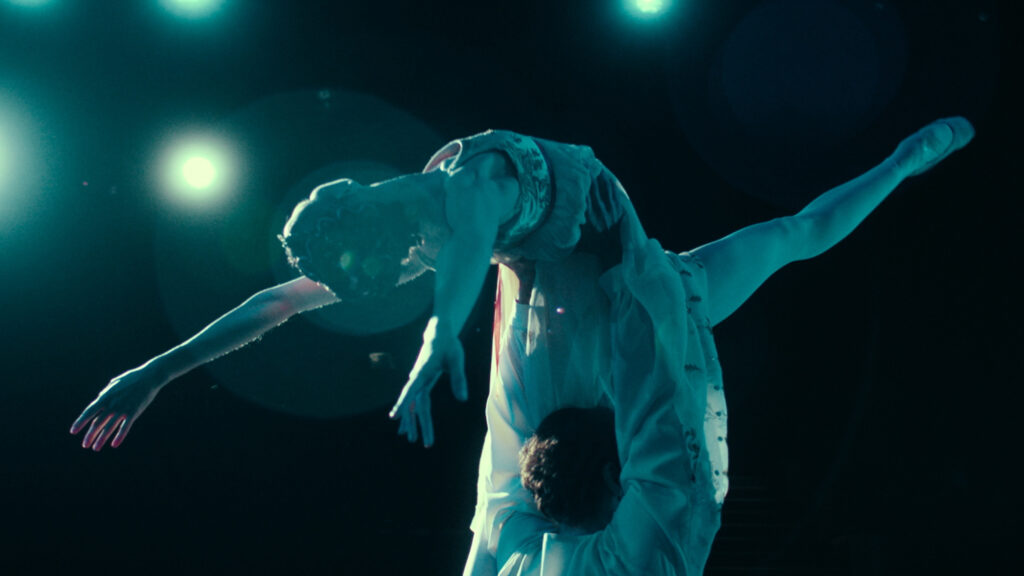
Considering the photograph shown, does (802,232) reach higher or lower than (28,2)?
lower

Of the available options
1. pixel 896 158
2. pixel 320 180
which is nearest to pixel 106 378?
pixel 320 180

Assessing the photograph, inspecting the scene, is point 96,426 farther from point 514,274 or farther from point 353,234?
point 514,274

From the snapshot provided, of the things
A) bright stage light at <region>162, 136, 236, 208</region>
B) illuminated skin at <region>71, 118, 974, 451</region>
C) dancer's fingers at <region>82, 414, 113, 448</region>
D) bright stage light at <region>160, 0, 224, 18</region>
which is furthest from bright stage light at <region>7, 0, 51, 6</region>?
dancer's fingers at <region>82, 414, 113, 448</region>

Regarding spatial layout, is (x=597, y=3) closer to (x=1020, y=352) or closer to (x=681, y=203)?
(x=681, y=203)

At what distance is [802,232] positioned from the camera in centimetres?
150

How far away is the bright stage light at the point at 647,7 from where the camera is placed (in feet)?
7.70

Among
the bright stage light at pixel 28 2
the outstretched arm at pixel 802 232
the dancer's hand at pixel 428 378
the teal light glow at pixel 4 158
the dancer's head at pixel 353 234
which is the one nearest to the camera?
the dancer's hand at pixel 428 378

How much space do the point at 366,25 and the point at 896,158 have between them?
5.61 feet

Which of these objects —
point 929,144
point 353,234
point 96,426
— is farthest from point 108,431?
point 929,144

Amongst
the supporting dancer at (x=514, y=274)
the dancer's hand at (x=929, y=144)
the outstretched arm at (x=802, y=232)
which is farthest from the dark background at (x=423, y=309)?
the supporting dancer at (x=514, y=274)

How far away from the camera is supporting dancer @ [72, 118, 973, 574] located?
3.10ft

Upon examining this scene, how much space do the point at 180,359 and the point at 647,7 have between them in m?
1.95

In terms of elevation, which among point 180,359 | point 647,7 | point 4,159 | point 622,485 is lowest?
point 622,485

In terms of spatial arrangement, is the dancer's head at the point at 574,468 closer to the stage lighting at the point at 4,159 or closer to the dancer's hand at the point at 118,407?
the dancer's hand at the point at 118,407
